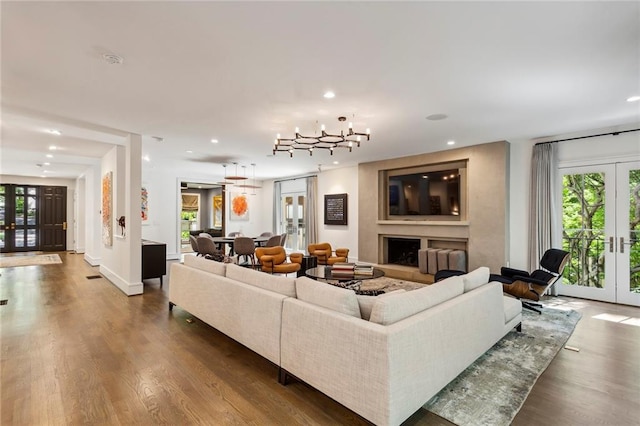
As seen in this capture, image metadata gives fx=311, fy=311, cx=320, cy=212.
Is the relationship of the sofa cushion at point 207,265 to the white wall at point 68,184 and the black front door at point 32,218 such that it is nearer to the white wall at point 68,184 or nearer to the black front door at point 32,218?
the white wall at point 68,184

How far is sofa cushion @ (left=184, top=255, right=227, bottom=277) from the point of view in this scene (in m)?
3.66

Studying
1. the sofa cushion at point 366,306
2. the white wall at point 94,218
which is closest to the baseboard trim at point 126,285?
the white wall at point 94,218

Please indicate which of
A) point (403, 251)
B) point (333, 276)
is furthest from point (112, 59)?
point (403, 251)

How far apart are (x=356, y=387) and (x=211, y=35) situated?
275cm

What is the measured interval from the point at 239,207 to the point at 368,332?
968 centimetres

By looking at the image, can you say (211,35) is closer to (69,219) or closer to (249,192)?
(249,192)

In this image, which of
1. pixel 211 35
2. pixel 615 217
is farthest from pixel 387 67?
pixel 615 217

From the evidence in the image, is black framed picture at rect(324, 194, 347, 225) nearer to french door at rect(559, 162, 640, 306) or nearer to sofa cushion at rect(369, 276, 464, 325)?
french door at rect(559, 162, 640, 306)

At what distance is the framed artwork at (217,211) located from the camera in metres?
14.0

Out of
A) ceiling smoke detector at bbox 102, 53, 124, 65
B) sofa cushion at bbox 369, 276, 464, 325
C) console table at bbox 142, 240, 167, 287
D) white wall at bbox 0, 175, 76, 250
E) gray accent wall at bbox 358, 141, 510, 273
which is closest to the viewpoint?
sofa cushion at bbox 369, 276, 464, 325

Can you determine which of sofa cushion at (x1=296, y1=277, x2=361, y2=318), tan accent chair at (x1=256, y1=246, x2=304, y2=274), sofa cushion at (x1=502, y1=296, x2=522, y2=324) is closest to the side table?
tan accent chair at (x1=256, y1=246, x2=304, y2=274)

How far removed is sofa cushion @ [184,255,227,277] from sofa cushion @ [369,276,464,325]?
214 centimetres

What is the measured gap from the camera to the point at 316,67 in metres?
2.93

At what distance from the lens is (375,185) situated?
26.0 feet
